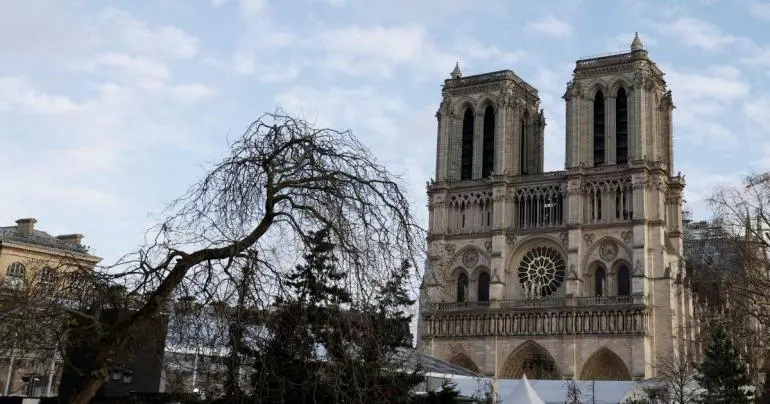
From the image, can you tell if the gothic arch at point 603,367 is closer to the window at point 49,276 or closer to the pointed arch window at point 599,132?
the pointed arch window at point 599,132

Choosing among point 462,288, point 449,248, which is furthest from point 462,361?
point 449,248

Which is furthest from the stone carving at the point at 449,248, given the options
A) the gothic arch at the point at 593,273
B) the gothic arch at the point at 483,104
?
the gothic arch at the point at 483,104

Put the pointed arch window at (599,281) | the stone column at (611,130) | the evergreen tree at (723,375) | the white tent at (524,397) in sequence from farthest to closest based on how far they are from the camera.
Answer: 1. the stone column at (611,130)
2. the pointed arch window at (599,281)
3. the evergreen tree at (723,375)
4. the white tent at (524,397)

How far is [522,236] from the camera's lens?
172ft

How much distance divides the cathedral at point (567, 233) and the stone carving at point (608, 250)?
79 millimetres

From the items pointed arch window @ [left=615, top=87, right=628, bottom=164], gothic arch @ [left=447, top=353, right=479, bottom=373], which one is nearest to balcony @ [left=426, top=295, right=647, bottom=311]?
gothic arch @ [left=447, top=353, right=479, bottom=373]

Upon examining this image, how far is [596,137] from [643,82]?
4.13 meters

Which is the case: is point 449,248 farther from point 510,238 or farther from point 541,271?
point 541,271

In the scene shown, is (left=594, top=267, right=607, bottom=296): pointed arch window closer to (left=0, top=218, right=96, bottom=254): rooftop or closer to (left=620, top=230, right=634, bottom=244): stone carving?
(left=620, top=230, right=634, bottom=244): stone carving

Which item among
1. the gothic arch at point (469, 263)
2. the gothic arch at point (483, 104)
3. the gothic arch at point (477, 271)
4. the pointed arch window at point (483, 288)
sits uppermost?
the gothic arch at point (483, 104)

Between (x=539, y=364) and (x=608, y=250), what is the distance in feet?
24.8

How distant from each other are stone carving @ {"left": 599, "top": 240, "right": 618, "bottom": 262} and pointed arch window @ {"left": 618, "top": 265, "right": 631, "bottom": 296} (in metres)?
0.82

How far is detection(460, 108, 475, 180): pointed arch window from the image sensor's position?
5541cm

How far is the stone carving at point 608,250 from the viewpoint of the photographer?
49.4 meters
